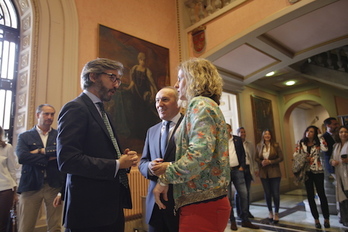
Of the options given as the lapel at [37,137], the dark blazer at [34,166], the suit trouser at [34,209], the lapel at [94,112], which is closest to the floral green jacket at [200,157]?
the lapel at [94,112]

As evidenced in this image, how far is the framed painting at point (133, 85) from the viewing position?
460cm

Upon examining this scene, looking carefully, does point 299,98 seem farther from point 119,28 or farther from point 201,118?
point 201,118

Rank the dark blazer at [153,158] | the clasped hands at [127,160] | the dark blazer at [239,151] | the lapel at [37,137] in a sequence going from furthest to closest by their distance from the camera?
the dark blazer at [239,151], the lapel at [37,137], the dark blazer at [153,158], the clasped hands at [127,160]

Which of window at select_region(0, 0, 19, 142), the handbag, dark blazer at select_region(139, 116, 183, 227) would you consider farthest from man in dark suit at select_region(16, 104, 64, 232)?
the handbag

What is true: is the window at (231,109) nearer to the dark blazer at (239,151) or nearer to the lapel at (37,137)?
the dark blazer at (239,151)

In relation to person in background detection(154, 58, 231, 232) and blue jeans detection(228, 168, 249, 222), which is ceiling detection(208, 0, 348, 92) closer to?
blue jeans detection(228, 168, 249, 222)

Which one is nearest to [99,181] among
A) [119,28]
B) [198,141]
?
[198,141]

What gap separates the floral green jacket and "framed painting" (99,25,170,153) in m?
3.26

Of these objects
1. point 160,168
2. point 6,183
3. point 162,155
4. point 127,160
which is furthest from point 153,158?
point 6,183

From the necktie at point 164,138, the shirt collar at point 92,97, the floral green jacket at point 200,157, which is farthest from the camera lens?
the necktie at point 164,138

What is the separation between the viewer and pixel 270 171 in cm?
461

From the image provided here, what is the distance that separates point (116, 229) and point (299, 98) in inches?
415

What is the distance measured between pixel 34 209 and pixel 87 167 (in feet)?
6.60

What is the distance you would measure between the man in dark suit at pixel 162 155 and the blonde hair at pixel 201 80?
47 centimetres
